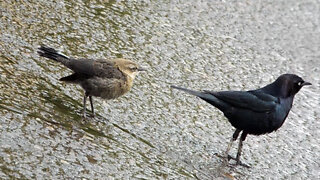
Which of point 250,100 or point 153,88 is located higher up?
point 250,100

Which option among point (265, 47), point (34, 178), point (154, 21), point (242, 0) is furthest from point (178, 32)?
point (34, 178)

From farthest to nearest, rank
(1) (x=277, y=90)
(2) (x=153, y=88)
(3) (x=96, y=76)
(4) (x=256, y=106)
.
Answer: (2) (x=153, y=88), (1) (x=277, y=90), (4) (x=256, y=106), (3) (x=96, y=76)

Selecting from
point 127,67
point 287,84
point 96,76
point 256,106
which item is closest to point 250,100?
point 256,106

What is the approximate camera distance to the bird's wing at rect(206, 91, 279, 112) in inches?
223

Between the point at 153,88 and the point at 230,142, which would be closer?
the point at 230,142

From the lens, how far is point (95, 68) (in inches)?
219

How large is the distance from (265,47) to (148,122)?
10.3 ft

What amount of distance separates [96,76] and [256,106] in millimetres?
1491

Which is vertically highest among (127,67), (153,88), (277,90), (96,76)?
(277,90)

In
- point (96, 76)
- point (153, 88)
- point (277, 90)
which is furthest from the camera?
point (153, 88)

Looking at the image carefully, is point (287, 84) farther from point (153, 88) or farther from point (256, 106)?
point (153, 88)

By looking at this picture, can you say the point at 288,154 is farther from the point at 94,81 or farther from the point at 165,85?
the point at 94,81

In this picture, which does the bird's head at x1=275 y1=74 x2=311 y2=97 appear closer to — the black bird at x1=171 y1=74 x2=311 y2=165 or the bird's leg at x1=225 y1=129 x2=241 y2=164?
the black bird at x1=171 y1=74 x2=311 y2=165

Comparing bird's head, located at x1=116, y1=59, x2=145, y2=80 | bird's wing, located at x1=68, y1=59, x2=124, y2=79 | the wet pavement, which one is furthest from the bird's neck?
bird's wing, located at x1=68, y1=59, x2=124, y2=79
